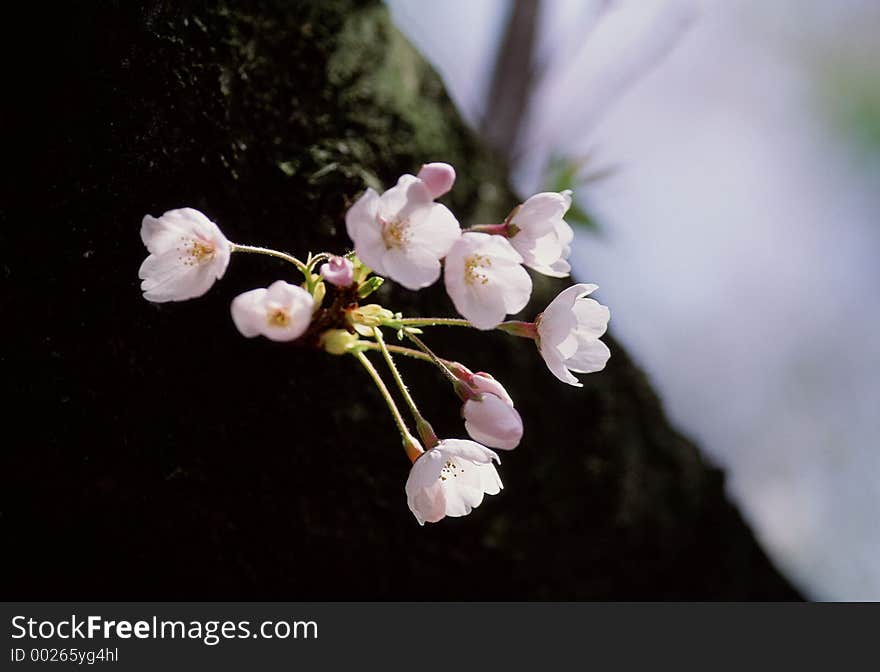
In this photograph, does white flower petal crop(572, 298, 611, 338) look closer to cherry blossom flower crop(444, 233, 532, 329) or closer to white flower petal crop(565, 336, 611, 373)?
white flower petal crop(565, 336, 611, 373)

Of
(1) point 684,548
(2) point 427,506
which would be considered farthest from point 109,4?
(1) point 684,548

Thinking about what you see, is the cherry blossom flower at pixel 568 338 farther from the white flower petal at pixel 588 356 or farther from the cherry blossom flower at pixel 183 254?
the cherry blossom flower at pixel 183 254

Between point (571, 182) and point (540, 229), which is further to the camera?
point (571, 182)

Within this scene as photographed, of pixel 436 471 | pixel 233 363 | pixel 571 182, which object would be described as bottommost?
pixel 436 471

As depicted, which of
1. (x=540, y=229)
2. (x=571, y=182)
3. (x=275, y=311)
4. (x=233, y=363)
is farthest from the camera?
(x=571, y=182)

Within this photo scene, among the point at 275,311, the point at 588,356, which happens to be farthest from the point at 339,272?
the point at 588,356

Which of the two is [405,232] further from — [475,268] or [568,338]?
[568,338]
